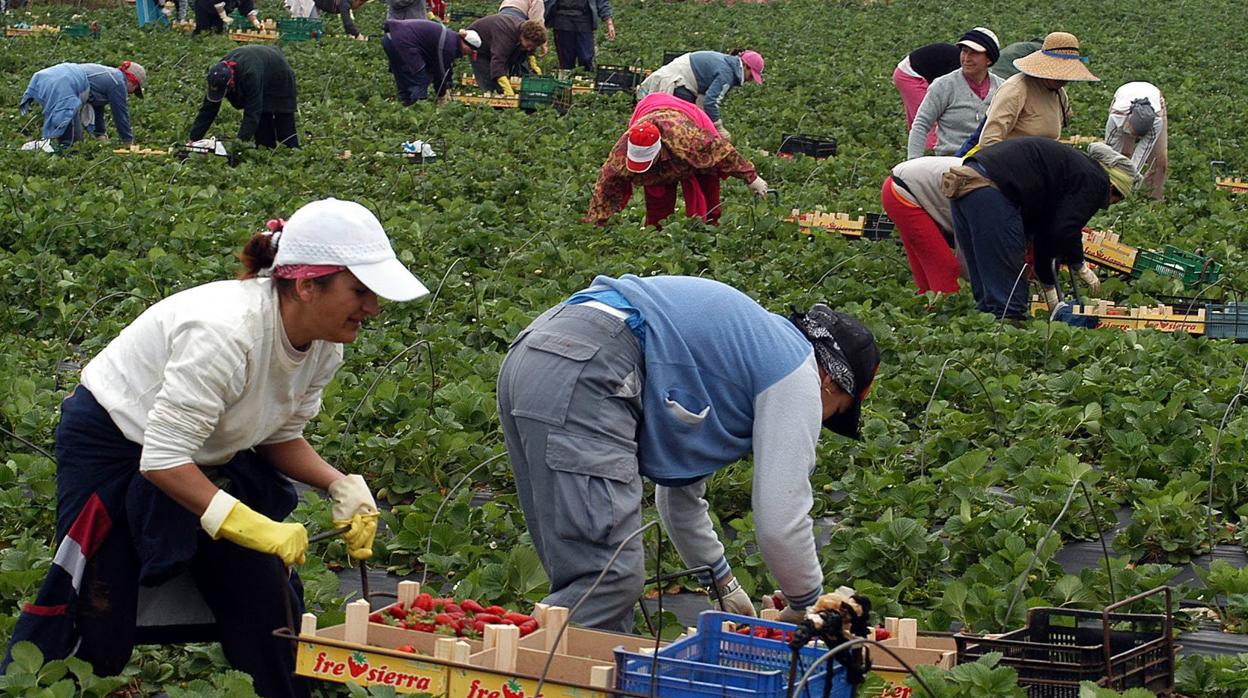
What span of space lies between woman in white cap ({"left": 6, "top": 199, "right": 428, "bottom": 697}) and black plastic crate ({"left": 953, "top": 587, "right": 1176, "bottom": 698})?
1.27 meters

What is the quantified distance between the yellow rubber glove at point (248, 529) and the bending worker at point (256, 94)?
346 inches

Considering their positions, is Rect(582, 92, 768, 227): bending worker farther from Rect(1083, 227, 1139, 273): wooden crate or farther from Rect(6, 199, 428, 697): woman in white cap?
Rect(6, 199, 428, 697): woman in white cap

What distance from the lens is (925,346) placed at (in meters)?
6.68

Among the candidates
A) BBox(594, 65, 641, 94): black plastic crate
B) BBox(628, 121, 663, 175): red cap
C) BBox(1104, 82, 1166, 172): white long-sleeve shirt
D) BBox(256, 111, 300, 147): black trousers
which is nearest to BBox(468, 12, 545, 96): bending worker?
BBox(594, 65, 641, 94): black plastic crate

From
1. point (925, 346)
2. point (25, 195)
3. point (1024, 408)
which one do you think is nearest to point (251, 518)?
point (1024, 408)

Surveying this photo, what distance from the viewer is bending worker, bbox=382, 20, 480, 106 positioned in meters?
14.2

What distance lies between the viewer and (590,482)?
10.2 ft

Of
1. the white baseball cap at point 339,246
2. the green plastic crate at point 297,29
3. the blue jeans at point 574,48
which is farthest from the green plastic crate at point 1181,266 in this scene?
the green plastic crate at point 297,29

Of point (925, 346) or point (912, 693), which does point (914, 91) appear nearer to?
point (925, 346)

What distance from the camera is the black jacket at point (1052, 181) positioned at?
6723mm

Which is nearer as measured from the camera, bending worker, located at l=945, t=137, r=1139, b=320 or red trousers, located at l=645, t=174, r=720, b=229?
bending worker, located at l=945, t=137, r=1139, b=320

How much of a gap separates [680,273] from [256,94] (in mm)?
4791

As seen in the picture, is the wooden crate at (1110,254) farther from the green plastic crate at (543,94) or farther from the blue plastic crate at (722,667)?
the green plastic crate at (543,94)

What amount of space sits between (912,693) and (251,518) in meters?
1.22
